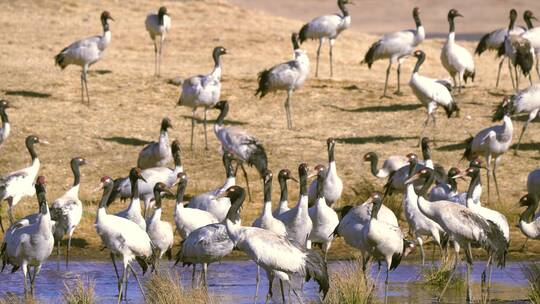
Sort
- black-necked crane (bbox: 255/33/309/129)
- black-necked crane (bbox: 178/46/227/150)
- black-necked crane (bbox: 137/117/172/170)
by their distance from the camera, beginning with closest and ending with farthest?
black-necked crane (bbox: 137/117/172/170) → black-necked crane (bbox: 178/46/227/150) → black-necked crane (bbox: 255/33/309/129)

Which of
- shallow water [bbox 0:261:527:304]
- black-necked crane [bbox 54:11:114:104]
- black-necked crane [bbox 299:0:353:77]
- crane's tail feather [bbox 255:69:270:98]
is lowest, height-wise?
shallow water [bbox 0:261:527:304]

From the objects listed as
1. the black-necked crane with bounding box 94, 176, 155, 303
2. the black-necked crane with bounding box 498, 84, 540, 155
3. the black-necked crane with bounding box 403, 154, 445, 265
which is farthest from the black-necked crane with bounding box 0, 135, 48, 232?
the black-necked crane with bounding box 498, 84, 540, 155

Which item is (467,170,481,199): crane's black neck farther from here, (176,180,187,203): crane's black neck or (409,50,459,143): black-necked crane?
(409,50,459,143): black-necked crane

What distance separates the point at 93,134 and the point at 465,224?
924cm

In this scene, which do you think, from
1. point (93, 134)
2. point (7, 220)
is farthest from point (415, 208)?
point (93, 134)

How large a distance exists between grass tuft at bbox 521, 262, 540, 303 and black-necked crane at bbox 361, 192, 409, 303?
1280mm

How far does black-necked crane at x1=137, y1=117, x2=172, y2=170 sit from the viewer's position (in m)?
19.1

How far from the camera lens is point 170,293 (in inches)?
480

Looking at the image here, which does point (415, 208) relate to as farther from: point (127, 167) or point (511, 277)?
point (127, 167)

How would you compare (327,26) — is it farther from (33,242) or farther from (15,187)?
(33,242)

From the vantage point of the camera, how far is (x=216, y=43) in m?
29.7

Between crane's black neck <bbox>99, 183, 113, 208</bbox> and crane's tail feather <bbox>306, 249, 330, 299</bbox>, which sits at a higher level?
crane's black neck <bbox>99, 183, 113, 208</bbox>

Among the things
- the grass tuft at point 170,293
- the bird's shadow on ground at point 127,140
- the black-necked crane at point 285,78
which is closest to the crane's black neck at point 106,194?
the grass tuft at point 170,293

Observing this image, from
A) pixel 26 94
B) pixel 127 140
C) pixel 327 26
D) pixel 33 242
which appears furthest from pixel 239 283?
pixel 327 26
